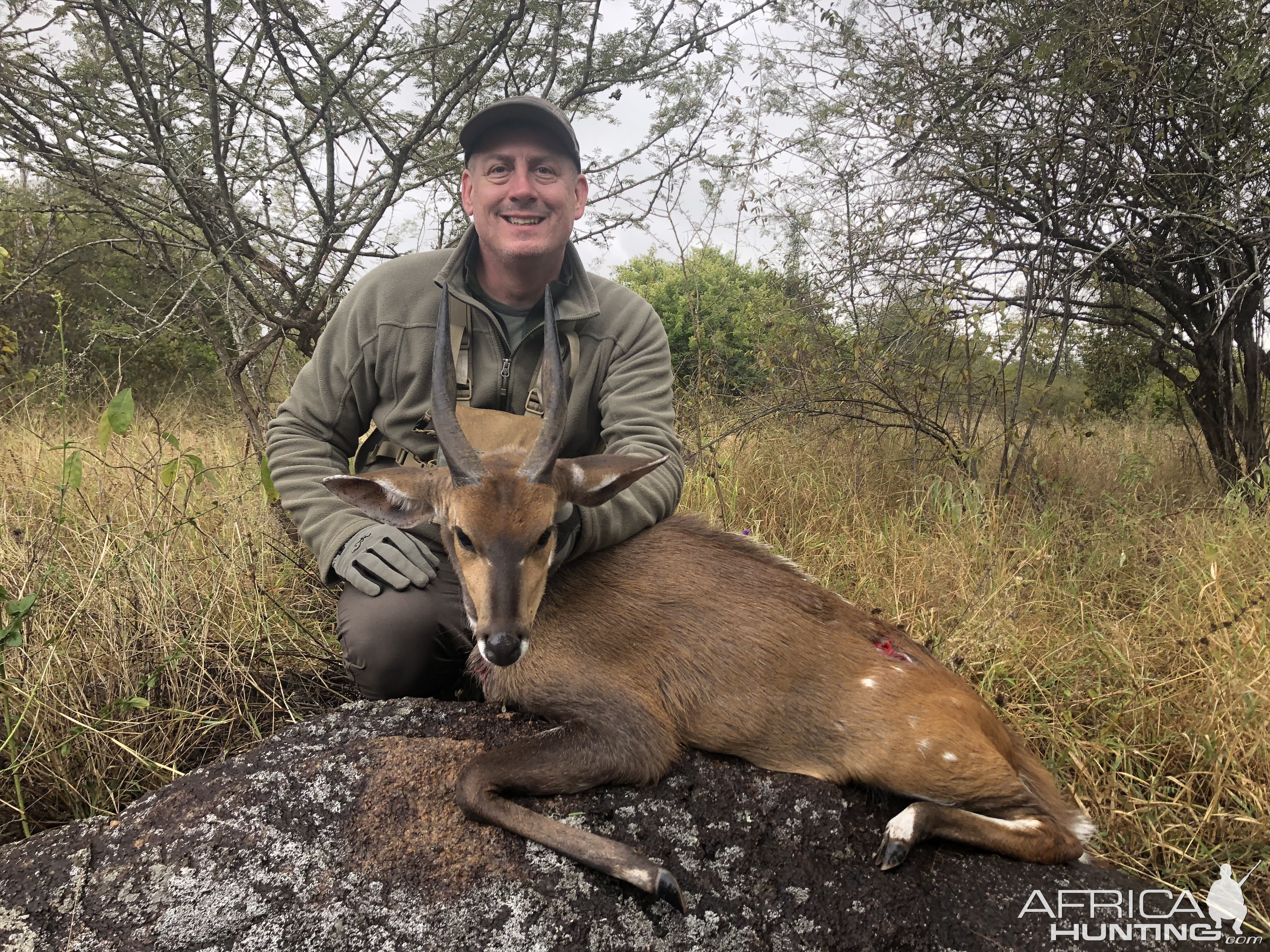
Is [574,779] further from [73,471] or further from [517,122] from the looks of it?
[517,122]

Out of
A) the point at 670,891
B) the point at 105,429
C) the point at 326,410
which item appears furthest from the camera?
the point at 326,410

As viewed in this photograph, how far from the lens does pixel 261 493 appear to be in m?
5.12

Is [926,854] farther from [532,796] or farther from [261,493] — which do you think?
[261,493]

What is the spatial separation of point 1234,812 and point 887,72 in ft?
18.2

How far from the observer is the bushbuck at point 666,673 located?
8.52 ft

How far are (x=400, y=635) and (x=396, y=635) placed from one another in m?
0.02

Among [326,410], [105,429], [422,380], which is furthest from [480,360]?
[105,429]

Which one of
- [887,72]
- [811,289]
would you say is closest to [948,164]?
[887,72]

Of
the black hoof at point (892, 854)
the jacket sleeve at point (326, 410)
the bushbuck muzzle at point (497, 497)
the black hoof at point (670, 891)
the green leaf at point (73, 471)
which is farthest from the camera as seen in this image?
the jacket sleeve at point (326, 410)

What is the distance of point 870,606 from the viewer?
4.54m

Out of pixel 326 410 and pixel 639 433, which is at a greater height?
pixel 326 410

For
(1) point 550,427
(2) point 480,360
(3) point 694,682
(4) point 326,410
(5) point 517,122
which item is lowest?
(3) point 694,682

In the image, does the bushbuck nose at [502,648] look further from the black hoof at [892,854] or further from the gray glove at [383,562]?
the black hoof at [892,854]

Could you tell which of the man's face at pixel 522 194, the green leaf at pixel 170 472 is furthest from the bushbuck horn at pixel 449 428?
the green leaf at pixel 170 472
